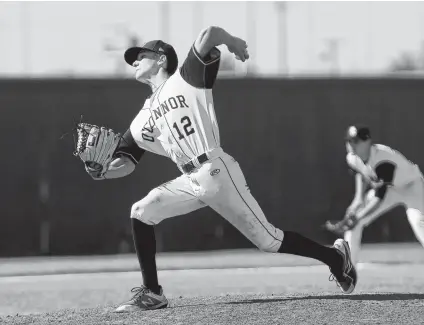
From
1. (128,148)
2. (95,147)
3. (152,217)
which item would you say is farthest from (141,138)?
(152,217)

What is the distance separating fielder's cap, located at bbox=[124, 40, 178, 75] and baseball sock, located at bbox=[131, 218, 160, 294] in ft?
4.12

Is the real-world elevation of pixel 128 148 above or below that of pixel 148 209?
above

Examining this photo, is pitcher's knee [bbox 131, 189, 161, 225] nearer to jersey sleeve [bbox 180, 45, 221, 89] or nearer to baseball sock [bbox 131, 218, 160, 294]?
baseball sock [bbox 131, 218, 160, 294]

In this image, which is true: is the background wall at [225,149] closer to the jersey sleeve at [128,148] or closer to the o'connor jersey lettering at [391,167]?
the o'connor jersey lettering at [391,167]

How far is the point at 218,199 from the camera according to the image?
6938 millimetres

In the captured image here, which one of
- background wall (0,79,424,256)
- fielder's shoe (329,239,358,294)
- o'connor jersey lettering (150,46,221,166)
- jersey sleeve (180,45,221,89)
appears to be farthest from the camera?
background wall (0,79,424,256)

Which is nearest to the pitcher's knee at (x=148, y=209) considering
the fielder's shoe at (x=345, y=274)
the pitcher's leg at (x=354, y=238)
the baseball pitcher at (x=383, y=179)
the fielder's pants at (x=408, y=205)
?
the fielder's shoe at (x=345, y=274)

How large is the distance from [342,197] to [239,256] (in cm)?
268

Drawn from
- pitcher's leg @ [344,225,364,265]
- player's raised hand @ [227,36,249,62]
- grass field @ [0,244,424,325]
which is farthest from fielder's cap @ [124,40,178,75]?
pitcher's leg @ [344,225,364,265]

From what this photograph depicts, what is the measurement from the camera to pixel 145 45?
7.35 meters

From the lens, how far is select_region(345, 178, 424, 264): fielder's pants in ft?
30.3

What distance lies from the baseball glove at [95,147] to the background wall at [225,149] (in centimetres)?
952

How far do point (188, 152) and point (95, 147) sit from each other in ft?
2.50

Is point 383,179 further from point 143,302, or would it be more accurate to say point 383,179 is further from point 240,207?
point 143,302
